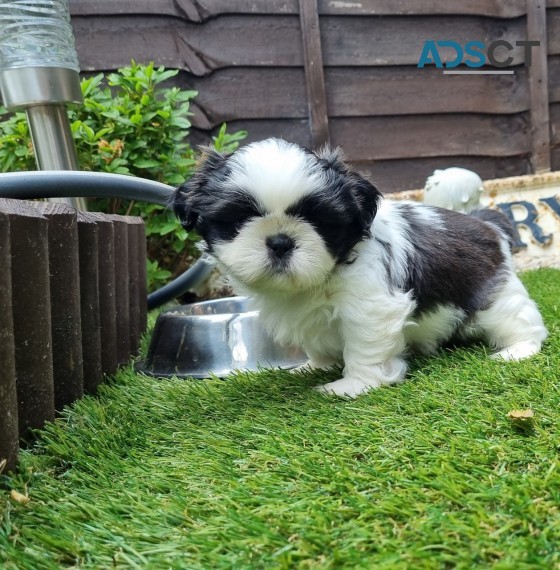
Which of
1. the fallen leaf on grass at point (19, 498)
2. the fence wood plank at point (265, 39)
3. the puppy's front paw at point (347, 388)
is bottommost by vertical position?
the puppy's front paw at point (347, 388)

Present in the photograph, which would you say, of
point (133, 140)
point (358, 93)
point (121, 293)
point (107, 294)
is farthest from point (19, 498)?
point (358, 93)

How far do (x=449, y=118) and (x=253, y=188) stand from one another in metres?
4.90

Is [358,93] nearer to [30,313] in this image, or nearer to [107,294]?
[107,294]

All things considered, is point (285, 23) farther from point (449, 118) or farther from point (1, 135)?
point (1, 135)

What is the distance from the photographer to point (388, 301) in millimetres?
2254

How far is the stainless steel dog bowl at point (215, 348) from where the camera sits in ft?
9.37

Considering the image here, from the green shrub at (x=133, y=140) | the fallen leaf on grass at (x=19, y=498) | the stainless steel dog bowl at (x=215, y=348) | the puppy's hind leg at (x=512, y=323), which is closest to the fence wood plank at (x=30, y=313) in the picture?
the fallen leaf on grass at (x=19, y=498)

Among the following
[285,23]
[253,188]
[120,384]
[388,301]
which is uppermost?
[285,23]

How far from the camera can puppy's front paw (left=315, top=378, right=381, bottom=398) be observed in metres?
2.21

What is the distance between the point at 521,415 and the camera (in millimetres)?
1605

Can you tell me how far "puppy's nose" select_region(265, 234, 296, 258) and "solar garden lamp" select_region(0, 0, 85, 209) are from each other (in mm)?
1885

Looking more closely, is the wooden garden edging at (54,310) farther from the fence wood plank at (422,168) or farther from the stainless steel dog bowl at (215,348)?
the fence wood plank at (422,168)

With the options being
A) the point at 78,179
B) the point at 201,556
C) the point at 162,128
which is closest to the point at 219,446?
the point at 201,556

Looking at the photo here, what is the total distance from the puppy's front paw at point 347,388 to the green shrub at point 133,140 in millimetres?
2627
